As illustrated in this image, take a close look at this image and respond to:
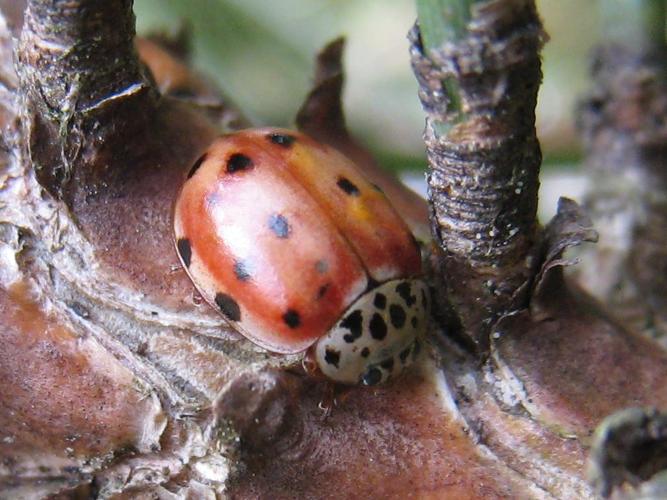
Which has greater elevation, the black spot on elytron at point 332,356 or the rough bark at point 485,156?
Answer: the rough bark at point 485,156

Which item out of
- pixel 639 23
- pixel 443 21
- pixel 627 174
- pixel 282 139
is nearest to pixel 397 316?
pixel 282 139

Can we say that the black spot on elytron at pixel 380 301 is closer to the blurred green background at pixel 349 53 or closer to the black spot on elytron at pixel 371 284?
the black spot on elytron at pixel 371 284

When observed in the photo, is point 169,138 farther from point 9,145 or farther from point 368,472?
point 368,472

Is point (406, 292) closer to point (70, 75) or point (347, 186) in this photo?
point (347, 186)


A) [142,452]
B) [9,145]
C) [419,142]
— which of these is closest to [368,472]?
[142,452]

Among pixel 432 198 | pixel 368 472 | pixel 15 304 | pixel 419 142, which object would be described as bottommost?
Answer: pixel 419 142

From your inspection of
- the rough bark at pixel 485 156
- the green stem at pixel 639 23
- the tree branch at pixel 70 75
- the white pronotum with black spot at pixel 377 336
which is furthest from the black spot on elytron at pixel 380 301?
the green stem at pixel 639 23

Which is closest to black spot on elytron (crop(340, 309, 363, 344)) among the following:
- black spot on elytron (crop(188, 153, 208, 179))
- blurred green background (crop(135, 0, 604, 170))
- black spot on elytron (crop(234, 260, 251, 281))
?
black spot on elytron (crop(234, 260, 251, 281))
